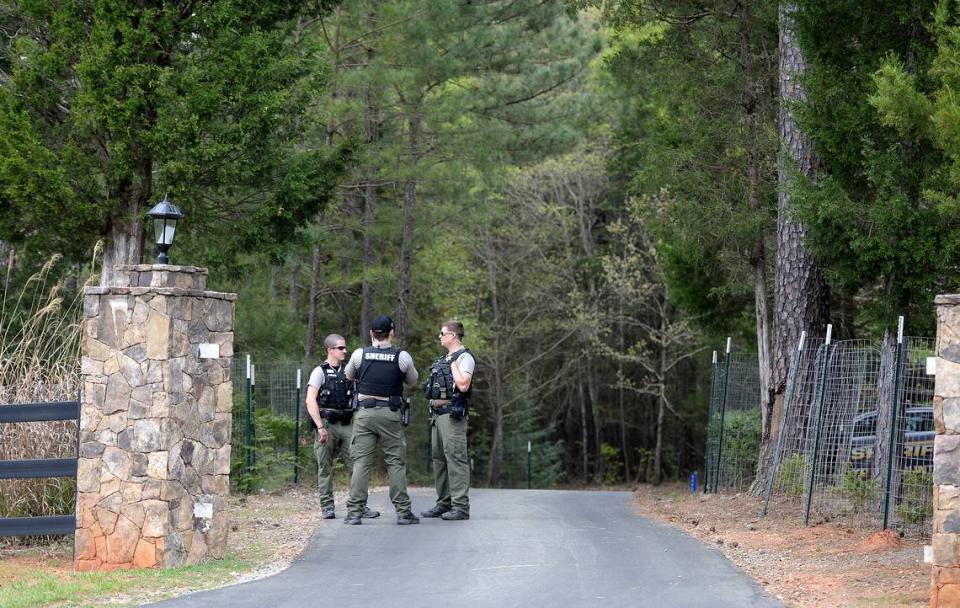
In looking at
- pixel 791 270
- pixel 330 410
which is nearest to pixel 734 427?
pixel 791 270

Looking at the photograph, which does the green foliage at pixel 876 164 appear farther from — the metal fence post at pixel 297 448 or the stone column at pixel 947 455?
the metal fence post at pixel 297 448

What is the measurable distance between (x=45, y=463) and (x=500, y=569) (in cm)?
387

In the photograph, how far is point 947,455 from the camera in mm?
7586

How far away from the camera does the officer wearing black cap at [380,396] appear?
37.9 ft

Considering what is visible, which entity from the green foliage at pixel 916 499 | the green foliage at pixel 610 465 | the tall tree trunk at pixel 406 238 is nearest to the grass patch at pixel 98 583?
the green foliage at pixel 916 499

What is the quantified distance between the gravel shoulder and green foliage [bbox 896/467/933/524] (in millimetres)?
328

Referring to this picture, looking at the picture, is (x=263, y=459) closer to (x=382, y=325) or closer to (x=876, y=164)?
(x=382, y=325)

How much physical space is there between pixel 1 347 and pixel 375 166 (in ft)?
43.0

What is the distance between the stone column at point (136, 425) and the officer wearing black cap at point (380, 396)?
2.45 m

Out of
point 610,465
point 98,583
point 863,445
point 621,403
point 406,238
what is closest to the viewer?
point 98,583

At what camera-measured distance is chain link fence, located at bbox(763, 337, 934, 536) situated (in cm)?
1075

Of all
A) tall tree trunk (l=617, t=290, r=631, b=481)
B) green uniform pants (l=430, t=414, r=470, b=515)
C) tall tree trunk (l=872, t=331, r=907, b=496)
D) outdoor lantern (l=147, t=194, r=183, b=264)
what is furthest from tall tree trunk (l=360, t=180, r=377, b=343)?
Result: outdoor lantern (l=147, t=194, r=183, b=264)

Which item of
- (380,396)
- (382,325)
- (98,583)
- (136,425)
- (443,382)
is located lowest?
(98,583)

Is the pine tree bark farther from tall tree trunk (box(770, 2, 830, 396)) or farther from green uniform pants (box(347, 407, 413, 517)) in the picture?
tall tree trunk (box(770, 2, 830, 396))
